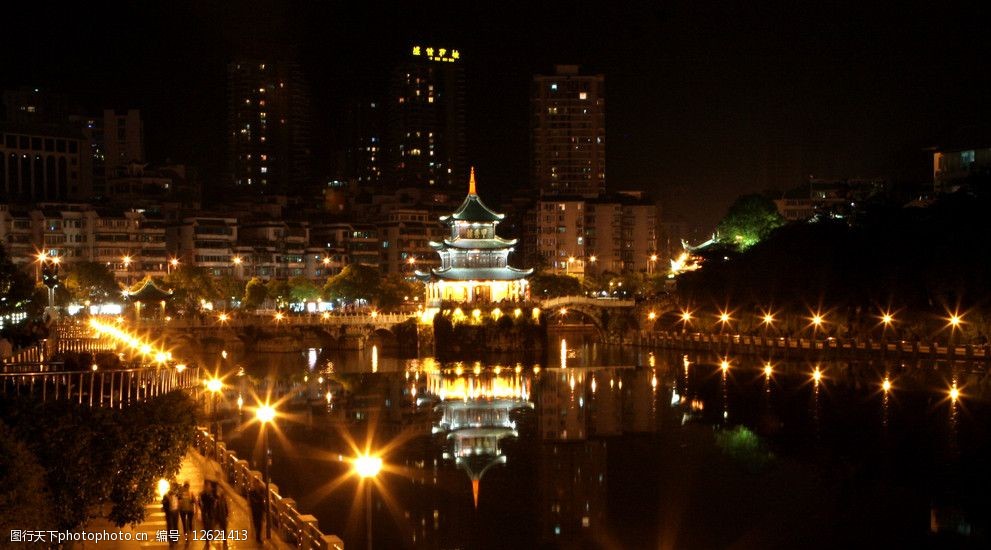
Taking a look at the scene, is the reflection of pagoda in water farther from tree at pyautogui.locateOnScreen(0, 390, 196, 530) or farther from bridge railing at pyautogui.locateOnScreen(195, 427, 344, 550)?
tree at pyautogui.locateOnScreen(0, 390, 196, 530)

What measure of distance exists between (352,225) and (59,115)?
112 feet

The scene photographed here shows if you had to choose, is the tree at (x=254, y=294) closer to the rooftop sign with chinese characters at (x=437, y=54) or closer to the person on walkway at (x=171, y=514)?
the person on walkway at (x=171, y=514)

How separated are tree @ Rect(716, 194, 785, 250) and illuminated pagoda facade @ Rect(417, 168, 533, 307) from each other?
59.1 ft

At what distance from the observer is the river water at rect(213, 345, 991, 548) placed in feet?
89.6

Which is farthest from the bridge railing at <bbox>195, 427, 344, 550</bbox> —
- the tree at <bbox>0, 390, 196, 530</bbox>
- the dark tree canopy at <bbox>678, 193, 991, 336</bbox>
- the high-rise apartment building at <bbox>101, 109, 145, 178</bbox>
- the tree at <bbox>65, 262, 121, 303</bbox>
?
the high-rise apartment building at <bbox>101, 109, 145, 178</bbox>

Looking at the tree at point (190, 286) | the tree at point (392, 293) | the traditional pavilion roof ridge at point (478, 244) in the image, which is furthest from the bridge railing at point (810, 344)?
the tree at point (190, 286)

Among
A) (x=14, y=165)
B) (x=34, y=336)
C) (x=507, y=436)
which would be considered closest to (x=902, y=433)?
(x=507, y=436)

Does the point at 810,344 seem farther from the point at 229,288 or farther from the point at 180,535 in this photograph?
the point at 180,535

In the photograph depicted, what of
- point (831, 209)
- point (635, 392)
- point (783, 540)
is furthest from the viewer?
point (831, 209)

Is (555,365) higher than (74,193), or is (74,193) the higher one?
(74,193)

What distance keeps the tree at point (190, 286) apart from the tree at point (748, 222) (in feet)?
134

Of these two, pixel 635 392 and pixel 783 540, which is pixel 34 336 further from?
pixel 635 392

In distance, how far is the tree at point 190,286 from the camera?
9006 cm

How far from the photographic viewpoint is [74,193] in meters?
119
